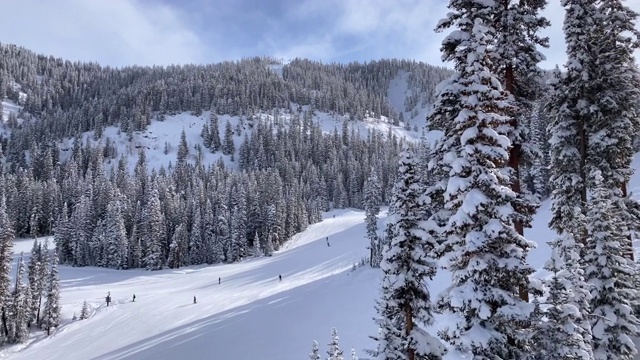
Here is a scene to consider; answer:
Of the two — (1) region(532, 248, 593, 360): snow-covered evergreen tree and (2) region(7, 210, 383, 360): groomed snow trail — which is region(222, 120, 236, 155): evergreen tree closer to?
(2) region(7, 210, 383, 360): groomed snow trail

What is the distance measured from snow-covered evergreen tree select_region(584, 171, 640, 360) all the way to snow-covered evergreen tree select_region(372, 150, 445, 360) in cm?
642

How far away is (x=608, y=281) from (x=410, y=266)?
25.5 ft

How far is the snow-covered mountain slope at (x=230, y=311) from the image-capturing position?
110 ft

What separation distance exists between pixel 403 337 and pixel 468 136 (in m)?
6.99

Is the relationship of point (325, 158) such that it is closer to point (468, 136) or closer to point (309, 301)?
point (309, 301)

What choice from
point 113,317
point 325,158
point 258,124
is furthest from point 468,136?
point 258,124

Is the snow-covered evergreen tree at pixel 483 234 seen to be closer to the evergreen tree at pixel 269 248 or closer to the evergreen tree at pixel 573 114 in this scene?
the evergreen tree at pixel 573 114

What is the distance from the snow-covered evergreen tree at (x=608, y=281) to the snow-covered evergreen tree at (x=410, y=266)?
6.42 m

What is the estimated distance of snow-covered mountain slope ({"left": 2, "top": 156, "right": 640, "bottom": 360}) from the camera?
33.5m

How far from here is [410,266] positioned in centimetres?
1279

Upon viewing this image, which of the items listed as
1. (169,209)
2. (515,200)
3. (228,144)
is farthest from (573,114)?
(228,144)

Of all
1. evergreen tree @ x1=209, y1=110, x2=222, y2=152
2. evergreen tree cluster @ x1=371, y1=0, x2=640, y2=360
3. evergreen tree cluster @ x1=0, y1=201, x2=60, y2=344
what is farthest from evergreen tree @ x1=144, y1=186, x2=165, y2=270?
evergreen tree @ x1=209, y1=110, x2=222, y2=152

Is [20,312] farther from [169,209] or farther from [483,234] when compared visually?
[483,234]

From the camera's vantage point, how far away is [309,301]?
43094 mm
